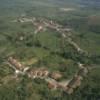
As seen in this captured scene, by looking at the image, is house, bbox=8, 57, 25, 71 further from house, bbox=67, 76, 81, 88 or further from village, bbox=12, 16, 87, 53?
village, bbox=12, 16, 87, 53

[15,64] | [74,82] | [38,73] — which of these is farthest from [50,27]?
[74,82]

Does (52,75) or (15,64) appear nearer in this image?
(52,75)

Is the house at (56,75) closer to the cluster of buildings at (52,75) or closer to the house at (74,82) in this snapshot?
the cluster of buildings at (52,75)

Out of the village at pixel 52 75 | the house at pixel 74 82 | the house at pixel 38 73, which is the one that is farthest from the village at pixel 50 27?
the house at pixel 74 82

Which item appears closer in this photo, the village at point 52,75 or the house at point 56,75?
the village at point 52,75

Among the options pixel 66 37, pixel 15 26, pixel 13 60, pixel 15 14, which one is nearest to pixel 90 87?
pixel 13 60

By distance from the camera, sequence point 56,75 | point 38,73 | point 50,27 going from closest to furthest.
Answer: point 56,75 < point 38,73 < point 50,27

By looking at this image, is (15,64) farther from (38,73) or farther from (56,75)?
(56,75)

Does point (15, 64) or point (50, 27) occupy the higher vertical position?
point (15, 64)

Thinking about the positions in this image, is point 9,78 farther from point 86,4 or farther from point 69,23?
point 86,4

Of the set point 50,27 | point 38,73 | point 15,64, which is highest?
point 38,73

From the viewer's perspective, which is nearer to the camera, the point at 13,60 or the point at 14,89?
the point at 14,89
